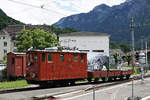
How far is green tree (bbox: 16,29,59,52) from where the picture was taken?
48150 mm

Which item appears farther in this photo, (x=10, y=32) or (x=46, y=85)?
(x=10, y=32)

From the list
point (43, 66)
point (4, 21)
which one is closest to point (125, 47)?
point (4, 21)

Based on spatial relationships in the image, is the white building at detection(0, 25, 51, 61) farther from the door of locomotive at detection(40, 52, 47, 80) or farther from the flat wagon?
the door of locomotive at detection(40, 52, 47, 80)

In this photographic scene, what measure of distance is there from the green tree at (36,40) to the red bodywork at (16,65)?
19.3m

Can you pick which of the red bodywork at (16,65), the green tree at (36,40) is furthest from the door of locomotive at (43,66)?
the green tree at (36,40)

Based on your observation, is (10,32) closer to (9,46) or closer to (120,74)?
(9,46)

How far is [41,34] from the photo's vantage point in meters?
50.2

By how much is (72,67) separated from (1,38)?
6742cm

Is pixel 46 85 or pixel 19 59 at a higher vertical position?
pixel 19 59

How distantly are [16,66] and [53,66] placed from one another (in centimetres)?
1002

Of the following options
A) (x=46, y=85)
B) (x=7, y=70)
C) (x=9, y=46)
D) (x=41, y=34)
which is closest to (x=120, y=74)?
(x=46, y=85)

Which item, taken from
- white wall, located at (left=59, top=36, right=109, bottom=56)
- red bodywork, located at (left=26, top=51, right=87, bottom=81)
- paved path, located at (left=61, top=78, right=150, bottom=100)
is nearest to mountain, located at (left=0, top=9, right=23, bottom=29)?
white wall, located at (left=59, top=36, right=109, bottom=56)

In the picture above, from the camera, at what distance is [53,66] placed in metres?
18.4

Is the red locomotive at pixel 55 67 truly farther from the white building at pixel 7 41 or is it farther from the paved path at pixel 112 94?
the white building at pixel 7 41
